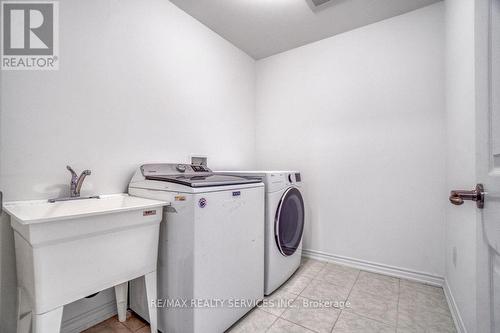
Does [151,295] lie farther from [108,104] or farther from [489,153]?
[489,153]

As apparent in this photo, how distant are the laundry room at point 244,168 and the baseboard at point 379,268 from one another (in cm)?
2

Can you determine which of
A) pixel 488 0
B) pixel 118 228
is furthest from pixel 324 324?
pixel 488 0

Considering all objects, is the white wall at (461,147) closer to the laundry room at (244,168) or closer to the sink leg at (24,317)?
the laundry room at (244,168)

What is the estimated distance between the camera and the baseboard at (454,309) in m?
1.24

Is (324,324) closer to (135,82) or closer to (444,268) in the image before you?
(444,268)

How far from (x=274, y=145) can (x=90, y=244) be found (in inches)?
83.0

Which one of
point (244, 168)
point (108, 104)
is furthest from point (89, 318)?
point (244, 168)

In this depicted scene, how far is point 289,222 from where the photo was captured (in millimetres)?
1903

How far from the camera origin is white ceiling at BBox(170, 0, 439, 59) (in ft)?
5.95

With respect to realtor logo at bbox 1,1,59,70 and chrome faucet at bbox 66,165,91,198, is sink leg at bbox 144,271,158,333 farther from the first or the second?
realtor logo at bbox 1,1,59,70

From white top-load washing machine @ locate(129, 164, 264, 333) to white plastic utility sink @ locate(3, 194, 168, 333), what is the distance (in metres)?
0.08

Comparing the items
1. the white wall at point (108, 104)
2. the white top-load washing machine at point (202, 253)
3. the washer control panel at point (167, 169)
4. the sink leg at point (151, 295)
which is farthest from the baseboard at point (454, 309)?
the white wall at point (108, 104)

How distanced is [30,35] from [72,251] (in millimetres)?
1265

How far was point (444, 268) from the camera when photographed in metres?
1.75
